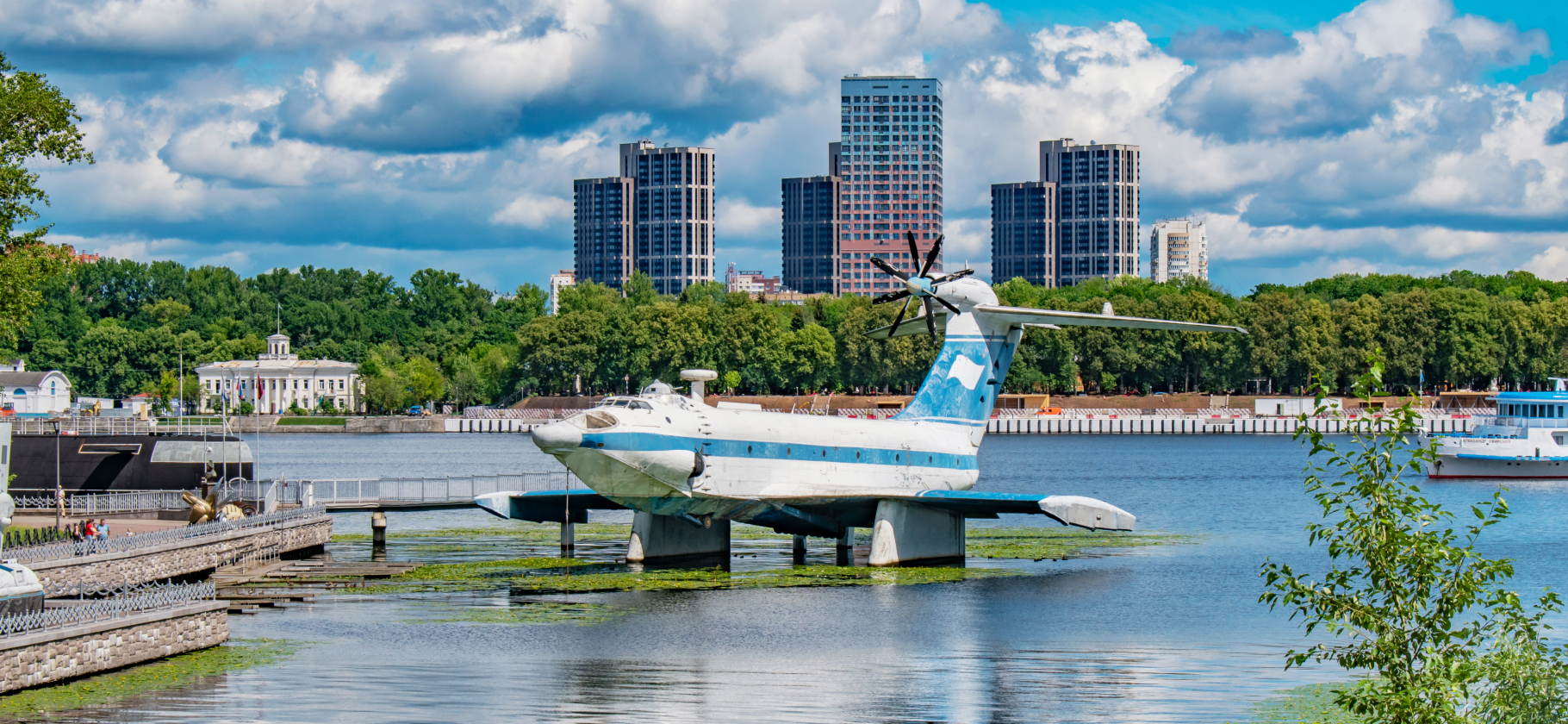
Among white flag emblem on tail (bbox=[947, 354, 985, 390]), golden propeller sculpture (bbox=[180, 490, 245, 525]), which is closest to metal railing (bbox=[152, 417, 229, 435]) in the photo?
golden propeller sculpture (bbox=[180, 490, 245, 525])

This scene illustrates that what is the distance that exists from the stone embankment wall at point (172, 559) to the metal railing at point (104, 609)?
367cm

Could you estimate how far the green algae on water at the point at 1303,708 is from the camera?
2198 centimetres

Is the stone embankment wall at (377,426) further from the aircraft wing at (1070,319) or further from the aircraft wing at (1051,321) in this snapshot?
the aircraft wing at (1070,319)

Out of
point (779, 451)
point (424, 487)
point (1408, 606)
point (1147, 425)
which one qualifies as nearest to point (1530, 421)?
point (424, 487)

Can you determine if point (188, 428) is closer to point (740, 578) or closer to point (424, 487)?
point (424, 487)

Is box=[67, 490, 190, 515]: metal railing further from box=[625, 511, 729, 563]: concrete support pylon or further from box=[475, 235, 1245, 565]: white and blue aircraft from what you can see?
box=[625, 511, 729, 563]: concrete support pylon

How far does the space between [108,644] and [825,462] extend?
813 inches

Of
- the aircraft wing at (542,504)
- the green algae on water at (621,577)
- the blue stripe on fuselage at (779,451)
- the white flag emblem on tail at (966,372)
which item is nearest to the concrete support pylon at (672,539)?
the green algae on water at (621,577)

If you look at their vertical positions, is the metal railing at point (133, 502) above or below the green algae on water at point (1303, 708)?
above

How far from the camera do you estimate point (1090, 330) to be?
567 feet

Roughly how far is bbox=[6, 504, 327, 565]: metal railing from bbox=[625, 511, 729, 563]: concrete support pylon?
10255 millimetres

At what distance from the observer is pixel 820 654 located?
2872 centimetres

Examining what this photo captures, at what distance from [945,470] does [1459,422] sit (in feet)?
428

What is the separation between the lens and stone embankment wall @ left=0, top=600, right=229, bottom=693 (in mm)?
22672
